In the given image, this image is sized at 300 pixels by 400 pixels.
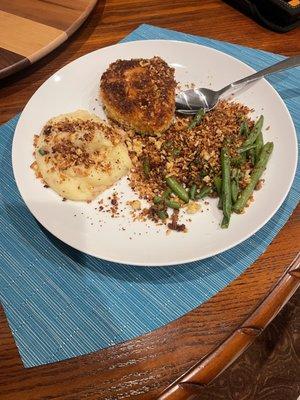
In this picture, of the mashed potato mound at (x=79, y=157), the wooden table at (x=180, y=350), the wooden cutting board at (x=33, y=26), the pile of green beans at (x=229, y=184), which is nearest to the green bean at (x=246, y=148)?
the pile of green beans at (x=229, y=184)

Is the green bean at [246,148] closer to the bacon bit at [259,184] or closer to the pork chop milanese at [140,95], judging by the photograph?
the bacon bit at [259,184]

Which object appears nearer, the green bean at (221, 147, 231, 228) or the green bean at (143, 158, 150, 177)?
the green bean at (221, 147, 231, 228)

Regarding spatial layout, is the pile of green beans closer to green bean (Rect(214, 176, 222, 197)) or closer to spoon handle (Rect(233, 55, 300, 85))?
green bean (Rect(214, 176, 222, 197))

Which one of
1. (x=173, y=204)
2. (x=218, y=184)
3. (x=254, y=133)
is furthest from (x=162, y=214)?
(x=254, y=133)

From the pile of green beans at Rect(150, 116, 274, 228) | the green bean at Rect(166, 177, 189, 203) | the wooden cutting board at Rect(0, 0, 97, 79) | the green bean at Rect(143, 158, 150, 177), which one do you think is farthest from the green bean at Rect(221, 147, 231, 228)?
the wooden cutting board at Rect(0, 0, 97, 79)

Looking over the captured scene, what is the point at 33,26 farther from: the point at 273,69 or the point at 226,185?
the point at 226,185

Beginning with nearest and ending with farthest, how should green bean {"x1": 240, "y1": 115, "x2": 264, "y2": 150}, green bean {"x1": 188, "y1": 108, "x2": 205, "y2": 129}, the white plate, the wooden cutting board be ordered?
the white plate
green bean {"x1": 240, "y1": 115, "x2": 264, "y2": 150}
green bean {"x1": 188, "y1": 108, "x2": 205, "y2": 129}
the wooden cutting board
